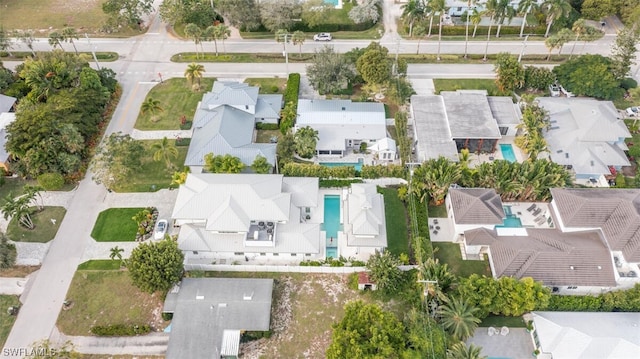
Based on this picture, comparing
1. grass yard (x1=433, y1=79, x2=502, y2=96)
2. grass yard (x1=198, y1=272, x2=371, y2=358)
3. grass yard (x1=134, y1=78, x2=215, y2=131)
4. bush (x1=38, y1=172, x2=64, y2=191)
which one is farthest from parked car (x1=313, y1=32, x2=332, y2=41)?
Answer: grass yard (x1=198, y1=272, x2=371, y2=358)


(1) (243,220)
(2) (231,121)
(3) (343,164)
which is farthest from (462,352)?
(2) (231,121)

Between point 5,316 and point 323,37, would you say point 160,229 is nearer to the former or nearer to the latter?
point 5,316

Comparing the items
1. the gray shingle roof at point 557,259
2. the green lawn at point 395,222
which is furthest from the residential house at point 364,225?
the gray shingle roof at point 557,259

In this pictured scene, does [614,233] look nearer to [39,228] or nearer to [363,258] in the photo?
[363,258]

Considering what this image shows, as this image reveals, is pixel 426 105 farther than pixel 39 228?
Yes

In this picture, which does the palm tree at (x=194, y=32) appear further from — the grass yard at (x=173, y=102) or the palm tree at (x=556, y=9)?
the palm tree at (x=556, y=9)

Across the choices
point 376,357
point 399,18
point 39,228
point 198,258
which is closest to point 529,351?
point 376,357
